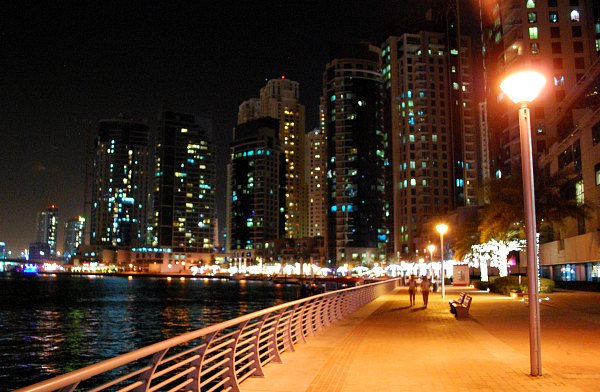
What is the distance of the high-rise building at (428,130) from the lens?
17225 centimetres

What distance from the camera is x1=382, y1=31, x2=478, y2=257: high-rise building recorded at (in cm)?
17225

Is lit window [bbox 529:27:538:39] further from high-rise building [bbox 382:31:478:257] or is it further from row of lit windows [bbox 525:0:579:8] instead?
high-rise building [bbox 382:31:478:257]

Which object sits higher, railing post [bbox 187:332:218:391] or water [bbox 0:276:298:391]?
railing post [bbox 187:332:218:391]

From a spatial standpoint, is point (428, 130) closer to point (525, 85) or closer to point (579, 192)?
point (579, 192)

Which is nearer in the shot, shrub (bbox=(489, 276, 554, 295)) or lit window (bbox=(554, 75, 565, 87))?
shrub (bbox=(489, 276, 554, 295))

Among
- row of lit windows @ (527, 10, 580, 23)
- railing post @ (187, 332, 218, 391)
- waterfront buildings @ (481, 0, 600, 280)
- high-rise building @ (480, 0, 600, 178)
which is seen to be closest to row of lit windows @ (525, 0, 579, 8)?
high-rise building @ (480, 0, 600, 178)

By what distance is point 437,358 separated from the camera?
45.0 feet

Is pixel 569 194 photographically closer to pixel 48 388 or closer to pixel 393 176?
pixel 48 388

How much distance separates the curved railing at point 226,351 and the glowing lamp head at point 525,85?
6.72 m

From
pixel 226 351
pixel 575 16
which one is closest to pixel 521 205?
pixel 226 351

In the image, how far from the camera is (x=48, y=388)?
14.9 ft

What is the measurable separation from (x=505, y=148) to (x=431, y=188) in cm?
6643

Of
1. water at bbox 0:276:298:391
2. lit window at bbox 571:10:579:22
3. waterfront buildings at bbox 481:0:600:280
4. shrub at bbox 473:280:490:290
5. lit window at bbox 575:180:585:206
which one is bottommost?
water at bbox 0:276:298:391

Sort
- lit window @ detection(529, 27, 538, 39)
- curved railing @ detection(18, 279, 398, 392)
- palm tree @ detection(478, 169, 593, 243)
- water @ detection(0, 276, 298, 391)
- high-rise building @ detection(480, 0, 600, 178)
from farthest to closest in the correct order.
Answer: lit window @ detection(529, 27, 538, 39), high-rise building @ detection(480, 0, 600, 178), palm tree @ detection(478, 169, 593, 243), water @ detection(0, 276, 298, 391), curved railing @ detection(18, 279, 398, 392)
